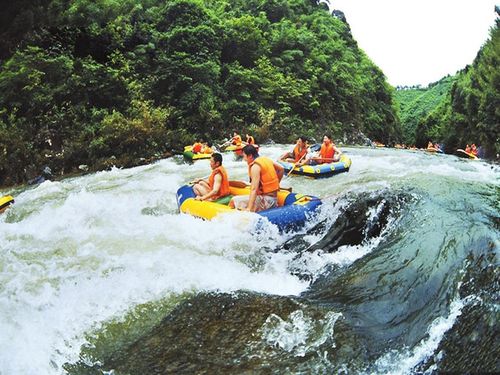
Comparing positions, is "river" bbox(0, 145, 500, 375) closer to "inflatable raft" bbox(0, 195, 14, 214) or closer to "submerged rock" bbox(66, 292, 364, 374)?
"submerged rock" bbox(66, 292, 364, 374)

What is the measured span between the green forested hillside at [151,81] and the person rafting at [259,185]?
8.32 metres

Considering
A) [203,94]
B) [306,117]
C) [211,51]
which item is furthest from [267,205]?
[306,117]

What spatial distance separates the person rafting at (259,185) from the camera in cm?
586

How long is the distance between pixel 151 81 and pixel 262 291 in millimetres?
15012

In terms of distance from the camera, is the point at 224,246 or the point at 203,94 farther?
the point at 203,94

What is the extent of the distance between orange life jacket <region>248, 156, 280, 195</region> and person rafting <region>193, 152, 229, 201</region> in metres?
0.58

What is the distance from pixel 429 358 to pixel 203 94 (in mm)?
16038

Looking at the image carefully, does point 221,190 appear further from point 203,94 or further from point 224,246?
point 203,94

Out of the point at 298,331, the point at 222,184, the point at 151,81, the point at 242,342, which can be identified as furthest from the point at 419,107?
the point at 242,342

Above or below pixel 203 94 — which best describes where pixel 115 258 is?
below

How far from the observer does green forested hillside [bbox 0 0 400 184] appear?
13.5m

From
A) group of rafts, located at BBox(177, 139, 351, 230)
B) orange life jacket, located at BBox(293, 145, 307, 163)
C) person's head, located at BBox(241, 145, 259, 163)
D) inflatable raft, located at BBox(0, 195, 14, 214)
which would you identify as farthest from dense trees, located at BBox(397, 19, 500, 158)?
inflatable raft, located at BBox(0, 195, 14, 214)

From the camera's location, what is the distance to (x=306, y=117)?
2311cm

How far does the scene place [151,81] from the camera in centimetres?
1752
